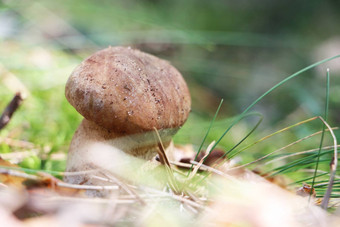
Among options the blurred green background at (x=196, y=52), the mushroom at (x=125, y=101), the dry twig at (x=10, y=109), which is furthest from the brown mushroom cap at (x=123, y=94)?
the blurred green background at (x=196, y=52)

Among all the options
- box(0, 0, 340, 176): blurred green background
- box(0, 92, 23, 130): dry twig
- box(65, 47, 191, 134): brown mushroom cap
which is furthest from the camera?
box(0, 0, 340, 176): blurred green background

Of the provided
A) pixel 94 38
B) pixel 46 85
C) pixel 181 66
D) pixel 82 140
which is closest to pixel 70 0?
pixel 94 38

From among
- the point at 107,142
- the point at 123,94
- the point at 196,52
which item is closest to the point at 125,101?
the point at 123,94

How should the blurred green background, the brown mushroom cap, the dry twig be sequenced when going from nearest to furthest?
the brown mushroom cap, the dry twig, the blurred green background

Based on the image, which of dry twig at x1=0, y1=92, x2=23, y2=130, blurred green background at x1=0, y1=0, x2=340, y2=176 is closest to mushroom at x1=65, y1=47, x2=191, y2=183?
dry twig at x1=0, y1=92, x2=23, y2=130

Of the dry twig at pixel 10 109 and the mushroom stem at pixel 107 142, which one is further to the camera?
the dry twig at pixel 10 109

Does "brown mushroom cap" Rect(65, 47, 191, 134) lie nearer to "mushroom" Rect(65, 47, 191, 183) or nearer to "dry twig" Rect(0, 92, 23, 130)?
"mushroom" Rect(65, 47, 191, 183)

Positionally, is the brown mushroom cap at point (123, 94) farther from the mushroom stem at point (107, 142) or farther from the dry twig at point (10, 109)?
the dry twig at point (10, 109)

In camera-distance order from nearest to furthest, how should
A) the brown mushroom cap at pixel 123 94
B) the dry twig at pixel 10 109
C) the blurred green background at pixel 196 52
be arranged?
the brown mushroom cap at pixel 123 94 → the dry twig at pixel 10 109 → the blurred green background at pixel 196 52
